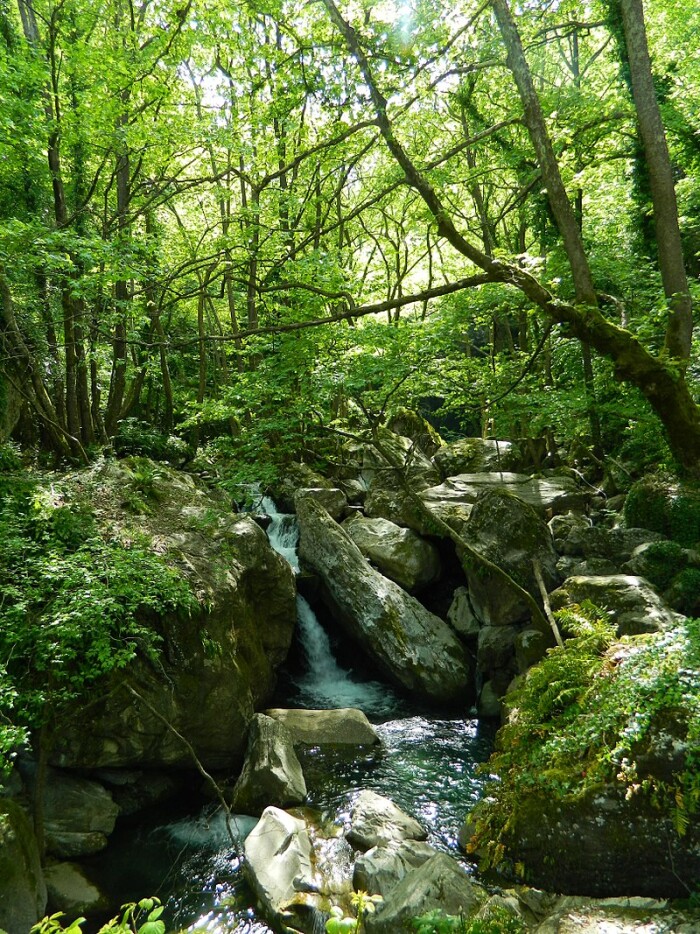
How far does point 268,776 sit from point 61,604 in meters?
3.47

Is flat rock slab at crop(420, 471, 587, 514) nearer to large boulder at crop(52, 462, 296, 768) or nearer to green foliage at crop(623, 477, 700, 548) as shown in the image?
green foliage at crop(623, 477, 700, 548)

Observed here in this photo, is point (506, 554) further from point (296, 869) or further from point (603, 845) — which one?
point (296, 869)

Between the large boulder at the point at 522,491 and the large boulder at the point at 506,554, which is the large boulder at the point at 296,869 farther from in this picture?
the large boulder at the point at 522,491

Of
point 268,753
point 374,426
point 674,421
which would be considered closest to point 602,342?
point 674,421

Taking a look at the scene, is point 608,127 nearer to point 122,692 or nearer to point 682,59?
point 682,59

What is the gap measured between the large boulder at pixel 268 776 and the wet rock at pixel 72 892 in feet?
5.38

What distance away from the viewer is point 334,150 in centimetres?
883

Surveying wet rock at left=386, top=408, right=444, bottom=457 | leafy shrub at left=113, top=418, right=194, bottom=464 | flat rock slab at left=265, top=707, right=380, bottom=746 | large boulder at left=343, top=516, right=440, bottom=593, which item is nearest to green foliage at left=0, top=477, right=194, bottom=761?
flat rock slab at left=265, top=707, right=380, bottom=746

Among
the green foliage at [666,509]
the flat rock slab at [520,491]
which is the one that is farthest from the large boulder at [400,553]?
the green foliage at [666,509]

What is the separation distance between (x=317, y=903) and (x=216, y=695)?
2896 millimetres

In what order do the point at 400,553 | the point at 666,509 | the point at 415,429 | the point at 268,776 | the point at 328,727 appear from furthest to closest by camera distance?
1. the point at 415,429
2. the point at 400,553
3. the point at 666,509
4. the point at 328,727
5. the point at 268,776

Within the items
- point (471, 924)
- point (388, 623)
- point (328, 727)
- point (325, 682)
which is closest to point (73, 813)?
point (328, 727)

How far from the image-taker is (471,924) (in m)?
3.74

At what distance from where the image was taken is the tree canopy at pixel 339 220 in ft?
22.8
